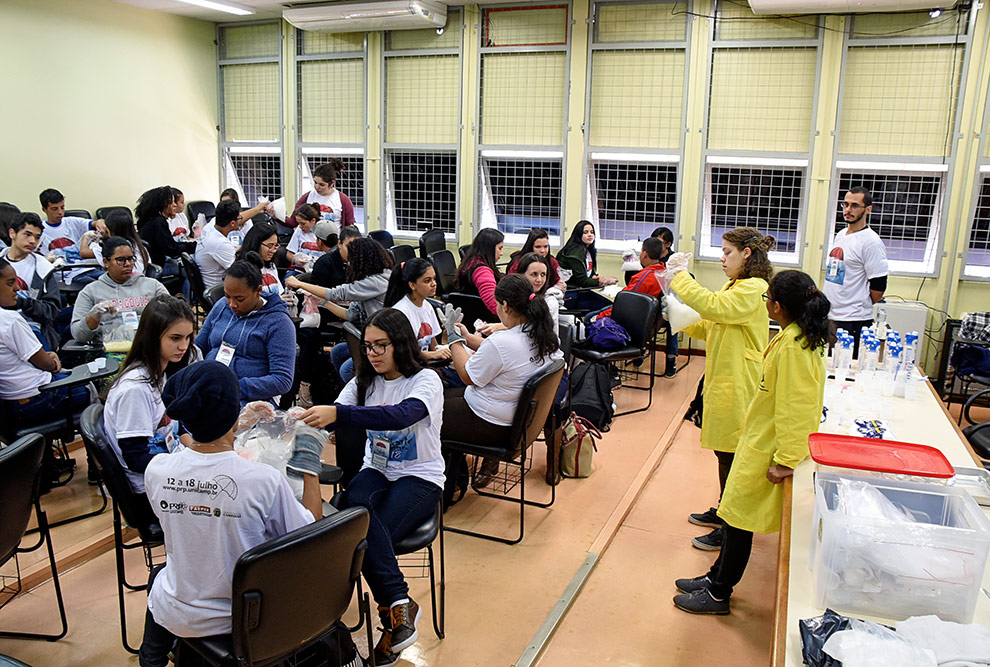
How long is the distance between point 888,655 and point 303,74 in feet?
28.0

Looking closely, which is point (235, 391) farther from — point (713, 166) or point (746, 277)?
point (713, 166)

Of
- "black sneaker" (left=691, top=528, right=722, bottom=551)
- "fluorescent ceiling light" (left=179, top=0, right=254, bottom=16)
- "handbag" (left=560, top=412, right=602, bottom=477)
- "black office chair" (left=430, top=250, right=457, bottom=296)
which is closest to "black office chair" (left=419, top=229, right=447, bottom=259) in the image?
"black office chair" (left=430, top=250, right=457, bottom=296)

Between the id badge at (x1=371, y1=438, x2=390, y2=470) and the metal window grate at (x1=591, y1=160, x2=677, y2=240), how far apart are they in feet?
16.8

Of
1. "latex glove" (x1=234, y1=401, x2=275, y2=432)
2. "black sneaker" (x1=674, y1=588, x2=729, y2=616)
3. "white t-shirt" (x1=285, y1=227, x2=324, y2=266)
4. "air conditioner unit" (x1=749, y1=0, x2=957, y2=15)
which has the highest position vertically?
"air conditioner unit" (x1=749, y1=0, x2=957, y2=15)

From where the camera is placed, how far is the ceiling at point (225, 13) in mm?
7793

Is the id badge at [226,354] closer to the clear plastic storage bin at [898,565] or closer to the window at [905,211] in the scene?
the clear plastic storage bin at [898,565]

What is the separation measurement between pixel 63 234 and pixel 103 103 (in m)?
2.41

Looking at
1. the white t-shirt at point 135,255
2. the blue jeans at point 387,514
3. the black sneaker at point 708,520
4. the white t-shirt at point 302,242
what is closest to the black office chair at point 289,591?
the blue jeans at point 387,514

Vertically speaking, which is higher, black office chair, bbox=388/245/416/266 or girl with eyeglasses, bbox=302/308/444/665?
black office chair, bbox=388/245/416/266

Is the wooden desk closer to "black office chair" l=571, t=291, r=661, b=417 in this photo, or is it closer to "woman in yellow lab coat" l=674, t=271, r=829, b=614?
"woman in yellow lab coat" l=674, t=271, r=829, b=614

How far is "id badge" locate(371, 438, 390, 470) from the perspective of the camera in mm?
2814

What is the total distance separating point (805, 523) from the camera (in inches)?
92.5

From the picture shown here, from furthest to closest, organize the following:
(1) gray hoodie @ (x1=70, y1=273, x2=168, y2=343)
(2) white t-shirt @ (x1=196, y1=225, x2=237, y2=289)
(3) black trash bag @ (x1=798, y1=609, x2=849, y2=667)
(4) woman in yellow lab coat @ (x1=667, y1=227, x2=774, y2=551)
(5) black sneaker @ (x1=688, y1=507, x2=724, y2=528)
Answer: (2) white t-shirt @ (x1=196, y1=225, x2=237, y2=289)
(1) gray hoodie @ (x1=70, y1=273, x2=168, y2=343)
(5) black sneaker @ (x1=688, y1=507, x2=724, y2=528)
(4) woman in yellow lab coat @ (x1=667, y1=227, x2=774, y2=551)
(3) black trash bag @ (x1=798, y1=609, x2=849, y2=667)

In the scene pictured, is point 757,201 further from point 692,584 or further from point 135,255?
point 135,255
